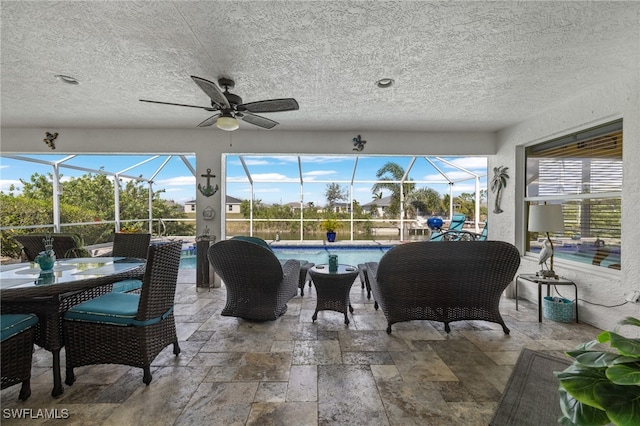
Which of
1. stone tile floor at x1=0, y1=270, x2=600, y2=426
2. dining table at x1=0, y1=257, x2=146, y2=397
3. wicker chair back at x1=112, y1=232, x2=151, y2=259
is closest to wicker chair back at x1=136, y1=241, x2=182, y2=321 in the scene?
dining table at x1=0, y1=257, x2=146, y2=397

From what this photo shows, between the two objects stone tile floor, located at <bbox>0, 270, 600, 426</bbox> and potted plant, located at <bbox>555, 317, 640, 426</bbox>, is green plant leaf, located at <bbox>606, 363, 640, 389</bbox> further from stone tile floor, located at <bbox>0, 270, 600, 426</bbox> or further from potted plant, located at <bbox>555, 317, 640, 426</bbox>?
stone tile floor, located at <bbox>0, 270, 600, 426</bbox>

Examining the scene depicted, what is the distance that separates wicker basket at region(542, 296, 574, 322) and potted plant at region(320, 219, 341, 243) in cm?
554

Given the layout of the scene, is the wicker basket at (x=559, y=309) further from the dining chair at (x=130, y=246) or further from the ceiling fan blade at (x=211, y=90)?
the dining chair at (x=130, y=246)

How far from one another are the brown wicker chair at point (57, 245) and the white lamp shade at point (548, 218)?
5.11 meters

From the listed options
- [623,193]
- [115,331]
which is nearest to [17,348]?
[115,331]

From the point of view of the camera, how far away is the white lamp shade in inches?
118

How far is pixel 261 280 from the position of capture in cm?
281

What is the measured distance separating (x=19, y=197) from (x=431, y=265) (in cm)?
851

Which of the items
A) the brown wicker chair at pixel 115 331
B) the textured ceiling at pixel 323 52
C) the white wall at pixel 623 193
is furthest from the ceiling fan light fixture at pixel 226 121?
the white wall at pixel 623 193

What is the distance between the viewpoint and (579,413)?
0.62 meters

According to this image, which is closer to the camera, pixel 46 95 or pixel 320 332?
pixel 320 332

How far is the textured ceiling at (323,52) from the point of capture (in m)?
1.78

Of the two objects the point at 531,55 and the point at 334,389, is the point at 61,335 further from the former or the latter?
the point at 531,55

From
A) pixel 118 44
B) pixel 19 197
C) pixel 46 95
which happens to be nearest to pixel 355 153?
pixel 118 44
